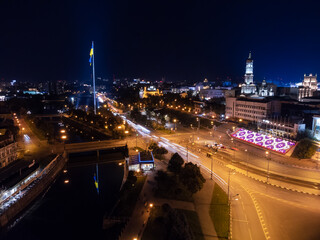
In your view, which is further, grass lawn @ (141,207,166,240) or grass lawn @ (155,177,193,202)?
grass lawn @ (155,177,193,202)

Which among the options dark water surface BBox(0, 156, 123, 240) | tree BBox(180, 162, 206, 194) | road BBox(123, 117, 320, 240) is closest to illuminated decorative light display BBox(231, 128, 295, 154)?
road BBox(123, 117, 320, 240)

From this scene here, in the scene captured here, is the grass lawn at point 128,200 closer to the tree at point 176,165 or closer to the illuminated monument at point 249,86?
the tree at point 176,165

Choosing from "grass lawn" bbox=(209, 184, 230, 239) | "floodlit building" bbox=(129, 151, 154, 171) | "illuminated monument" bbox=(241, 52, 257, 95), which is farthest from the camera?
"illuminated monument" bbox=(241, 52, 257, 95)

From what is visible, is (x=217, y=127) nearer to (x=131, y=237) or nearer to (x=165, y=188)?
(x=165, y=188)

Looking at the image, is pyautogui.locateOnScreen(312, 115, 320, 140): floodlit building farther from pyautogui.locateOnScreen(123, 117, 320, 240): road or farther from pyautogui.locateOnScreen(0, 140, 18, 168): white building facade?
pyautogui.locateOnScreen(0, 140, 18, 168): white building facade

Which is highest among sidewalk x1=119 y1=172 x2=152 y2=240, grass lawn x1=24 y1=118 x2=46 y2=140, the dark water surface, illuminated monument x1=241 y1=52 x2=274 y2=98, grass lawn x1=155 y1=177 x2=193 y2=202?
illuminated monument x1=241 y1=52 x2=274 y2=98

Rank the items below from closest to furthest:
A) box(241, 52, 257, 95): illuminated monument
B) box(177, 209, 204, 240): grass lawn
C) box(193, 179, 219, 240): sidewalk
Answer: box(177, 209, 204, 240): grass lawn → box(193, 179, 219, 240): sidewalk → box(241, 52, 257, 95): illuminated monument

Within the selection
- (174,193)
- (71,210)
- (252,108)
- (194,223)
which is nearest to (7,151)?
(71,210)
